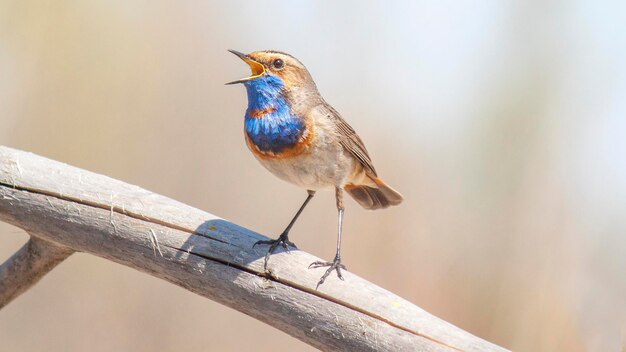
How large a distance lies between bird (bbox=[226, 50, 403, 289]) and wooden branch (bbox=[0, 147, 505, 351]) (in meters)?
0.24

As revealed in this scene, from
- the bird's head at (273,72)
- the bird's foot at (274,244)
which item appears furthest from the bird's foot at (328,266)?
the bird's head at (273,72)

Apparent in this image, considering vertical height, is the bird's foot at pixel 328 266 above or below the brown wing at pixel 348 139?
below

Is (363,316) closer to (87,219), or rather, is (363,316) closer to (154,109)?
(87,219)

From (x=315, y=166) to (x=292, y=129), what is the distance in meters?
0.18

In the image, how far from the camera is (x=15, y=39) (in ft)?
15.5

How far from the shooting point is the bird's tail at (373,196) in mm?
3775

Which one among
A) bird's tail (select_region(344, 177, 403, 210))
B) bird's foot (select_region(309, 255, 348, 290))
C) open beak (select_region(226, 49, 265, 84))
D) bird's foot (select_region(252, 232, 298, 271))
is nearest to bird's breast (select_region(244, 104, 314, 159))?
open beak (select_region(226, 49, 265, 84))

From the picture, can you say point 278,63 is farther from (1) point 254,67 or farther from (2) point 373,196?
(2) point 373,196

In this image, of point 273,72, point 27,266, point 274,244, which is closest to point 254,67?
point 273,72

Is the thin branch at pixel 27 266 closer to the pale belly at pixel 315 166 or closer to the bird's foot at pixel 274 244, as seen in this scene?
the bird's foot at pixel 274 244

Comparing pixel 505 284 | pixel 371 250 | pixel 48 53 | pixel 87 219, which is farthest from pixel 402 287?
pixel 48 53

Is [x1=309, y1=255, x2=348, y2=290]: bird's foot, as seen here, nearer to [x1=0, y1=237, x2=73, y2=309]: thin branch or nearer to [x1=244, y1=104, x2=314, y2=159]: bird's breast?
[x1=244, y1=104, x2=314, y2=159]: bird's breast

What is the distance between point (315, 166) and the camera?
127 inches

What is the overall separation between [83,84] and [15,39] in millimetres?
515
